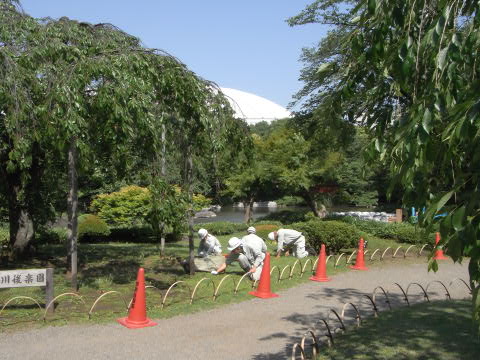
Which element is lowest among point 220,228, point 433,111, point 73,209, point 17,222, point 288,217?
point 220,228

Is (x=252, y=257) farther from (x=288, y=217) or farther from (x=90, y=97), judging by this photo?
(x=288, y=217)

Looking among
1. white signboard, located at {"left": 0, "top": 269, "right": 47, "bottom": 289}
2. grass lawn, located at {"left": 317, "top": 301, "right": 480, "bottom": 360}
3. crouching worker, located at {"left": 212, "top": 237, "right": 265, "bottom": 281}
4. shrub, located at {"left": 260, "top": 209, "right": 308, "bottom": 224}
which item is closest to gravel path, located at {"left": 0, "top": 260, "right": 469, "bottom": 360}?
grass lawn, located at {"left": 317, "top": 301, "right": 480, "bottom": 360}

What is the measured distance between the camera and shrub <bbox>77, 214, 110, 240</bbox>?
1953 cm

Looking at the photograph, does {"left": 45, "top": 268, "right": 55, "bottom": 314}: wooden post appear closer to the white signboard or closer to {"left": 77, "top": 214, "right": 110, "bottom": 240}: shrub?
the white signboard

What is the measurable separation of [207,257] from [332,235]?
15.0 ft

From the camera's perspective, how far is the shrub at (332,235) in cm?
1406

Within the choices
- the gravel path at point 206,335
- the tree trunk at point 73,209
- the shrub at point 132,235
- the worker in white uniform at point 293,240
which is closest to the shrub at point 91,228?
the shrub at point 132,235

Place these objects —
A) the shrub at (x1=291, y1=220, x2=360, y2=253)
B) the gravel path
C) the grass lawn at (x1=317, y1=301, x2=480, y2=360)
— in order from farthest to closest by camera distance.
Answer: the shrub at (x1=291, y1=220, x2=360, y2=253) → the gravel path → the grass lawn at (x1=317, y1=301, x2=480, y2=360)

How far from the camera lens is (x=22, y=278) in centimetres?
702

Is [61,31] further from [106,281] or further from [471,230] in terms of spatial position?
[471,230]

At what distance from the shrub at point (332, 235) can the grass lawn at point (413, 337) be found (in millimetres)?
6361

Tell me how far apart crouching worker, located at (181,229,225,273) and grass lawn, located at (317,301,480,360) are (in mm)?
4632

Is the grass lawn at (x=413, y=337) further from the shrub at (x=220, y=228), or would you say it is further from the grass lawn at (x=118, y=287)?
the shrub at (x=220, y=228)

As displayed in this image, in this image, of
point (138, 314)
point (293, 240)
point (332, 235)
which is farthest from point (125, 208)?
point (138, 314)
